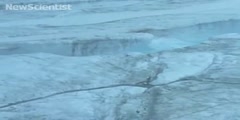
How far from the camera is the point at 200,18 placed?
3418mm

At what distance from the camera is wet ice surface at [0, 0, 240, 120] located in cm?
172

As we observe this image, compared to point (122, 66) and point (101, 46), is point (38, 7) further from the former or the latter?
point (122, 66)

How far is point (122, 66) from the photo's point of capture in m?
2.29

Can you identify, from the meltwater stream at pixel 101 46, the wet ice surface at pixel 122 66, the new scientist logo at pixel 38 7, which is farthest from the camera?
the new scientist logo at pixel 38 7

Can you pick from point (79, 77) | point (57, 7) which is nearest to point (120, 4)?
point (57, 7)

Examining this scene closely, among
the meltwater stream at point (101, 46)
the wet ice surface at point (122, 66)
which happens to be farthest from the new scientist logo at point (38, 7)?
the meltwater stream at point (101, 46)

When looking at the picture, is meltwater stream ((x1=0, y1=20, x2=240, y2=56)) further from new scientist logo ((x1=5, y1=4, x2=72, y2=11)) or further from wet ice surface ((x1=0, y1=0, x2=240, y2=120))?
new scientist logo ((x1=5, y1=4, x2=72, y2=11))

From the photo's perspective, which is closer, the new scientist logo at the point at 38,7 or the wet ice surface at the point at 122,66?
the wet ice surface at the point at 122,66

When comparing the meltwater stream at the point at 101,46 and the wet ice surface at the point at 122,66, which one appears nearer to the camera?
the wet ice surface at the point at 122,66

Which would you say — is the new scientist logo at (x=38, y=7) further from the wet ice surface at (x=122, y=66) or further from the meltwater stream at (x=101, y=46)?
the meltwater stream at (x=101, y=46)

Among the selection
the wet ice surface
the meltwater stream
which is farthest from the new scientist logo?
the meltwater stream

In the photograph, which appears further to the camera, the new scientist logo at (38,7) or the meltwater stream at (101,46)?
the new scientist logo at (38,7)

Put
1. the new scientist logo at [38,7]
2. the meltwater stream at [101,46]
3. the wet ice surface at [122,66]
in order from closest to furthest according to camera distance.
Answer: the wet ice surface at [122,66] → the meltwater stream at [101,46] → the new scientist logo at [38,7]

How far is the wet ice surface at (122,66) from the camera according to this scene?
172 cm
